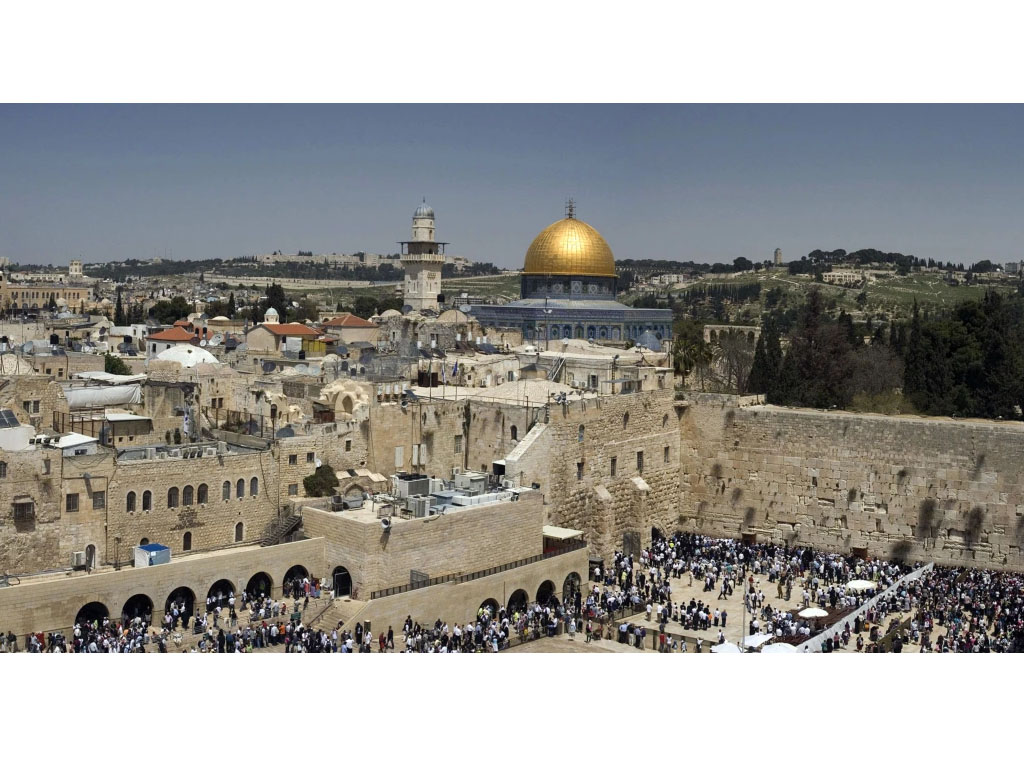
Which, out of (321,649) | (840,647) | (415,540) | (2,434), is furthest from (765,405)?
(2,434)

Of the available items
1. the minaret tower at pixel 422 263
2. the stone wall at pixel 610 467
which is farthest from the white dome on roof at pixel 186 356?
the minaret tower at pixel 422 263

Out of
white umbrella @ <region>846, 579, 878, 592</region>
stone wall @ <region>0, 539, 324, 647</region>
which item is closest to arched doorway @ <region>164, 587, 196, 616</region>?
stone wall @ <region>0, 539, 324, 647</region>

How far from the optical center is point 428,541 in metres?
21.6

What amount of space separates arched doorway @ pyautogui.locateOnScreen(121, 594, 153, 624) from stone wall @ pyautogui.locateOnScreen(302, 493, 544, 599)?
3.37m

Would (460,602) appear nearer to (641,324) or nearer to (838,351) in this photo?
(838,351)

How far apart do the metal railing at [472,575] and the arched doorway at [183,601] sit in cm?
303

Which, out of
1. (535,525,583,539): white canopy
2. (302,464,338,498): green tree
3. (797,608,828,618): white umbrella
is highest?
(302,464,338,498): green tree

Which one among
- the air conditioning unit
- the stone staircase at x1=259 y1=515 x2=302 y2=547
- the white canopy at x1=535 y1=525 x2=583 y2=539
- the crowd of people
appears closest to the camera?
the crowd of people

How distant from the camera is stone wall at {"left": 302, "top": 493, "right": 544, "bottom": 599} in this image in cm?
2089

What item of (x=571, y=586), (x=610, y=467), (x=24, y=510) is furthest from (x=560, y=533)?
(x=24, y=510)

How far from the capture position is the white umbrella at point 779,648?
1945 centimetres

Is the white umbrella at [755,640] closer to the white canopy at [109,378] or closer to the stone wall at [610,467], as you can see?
the stone wall at [610,467]

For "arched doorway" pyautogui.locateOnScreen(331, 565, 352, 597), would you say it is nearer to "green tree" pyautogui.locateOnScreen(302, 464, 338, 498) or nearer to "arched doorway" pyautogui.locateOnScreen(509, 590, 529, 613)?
"green tree" pyautogui.locateOnScreen(302, 464, 338, 498)

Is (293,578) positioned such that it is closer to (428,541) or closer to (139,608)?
(428,541)
